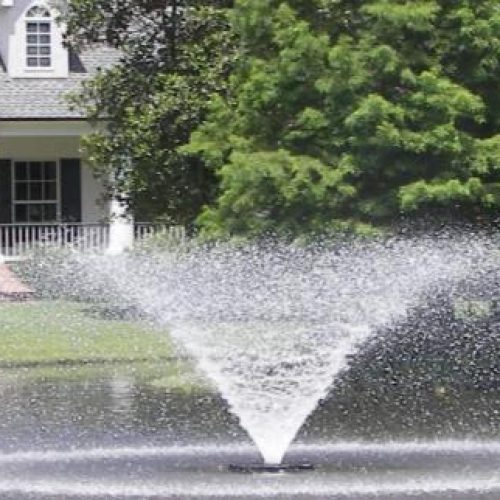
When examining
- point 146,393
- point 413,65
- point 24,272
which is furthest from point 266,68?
point 24,272

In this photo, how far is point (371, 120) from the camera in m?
17.6

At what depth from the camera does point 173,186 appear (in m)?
24.0

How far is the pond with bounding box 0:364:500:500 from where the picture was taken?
1060cm

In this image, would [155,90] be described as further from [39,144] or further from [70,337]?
[39,144]

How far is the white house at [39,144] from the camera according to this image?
34062mm

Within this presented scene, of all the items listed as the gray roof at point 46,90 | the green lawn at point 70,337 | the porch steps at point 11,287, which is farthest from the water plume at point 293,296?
the gray roof at point 46,90

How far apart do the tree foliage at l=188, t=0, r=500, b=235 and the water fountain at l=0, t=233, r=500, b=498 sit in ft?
1.57

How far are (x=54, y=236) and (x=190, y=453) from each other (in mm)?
21268

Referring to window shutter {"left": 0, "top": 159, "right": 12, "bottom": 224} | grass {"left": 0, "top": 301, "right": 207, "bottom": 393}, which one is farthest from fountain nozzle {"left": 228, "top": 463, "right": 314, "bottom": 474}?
window shutter {"left": 0, "top": 159, "right": 12, "bottom": 224}

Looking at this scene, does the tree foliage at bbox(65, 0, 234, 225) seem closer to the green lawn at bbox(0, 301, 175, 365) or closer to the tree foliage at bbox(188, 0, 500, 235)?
the green lawn at bbox(0, 301, 175, 365)


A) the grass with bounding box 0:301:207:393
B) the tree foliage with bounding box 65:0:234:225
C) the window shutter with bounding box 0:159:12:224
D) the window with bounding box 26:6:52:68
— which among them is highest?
the window with bounding box 26:6:52:68

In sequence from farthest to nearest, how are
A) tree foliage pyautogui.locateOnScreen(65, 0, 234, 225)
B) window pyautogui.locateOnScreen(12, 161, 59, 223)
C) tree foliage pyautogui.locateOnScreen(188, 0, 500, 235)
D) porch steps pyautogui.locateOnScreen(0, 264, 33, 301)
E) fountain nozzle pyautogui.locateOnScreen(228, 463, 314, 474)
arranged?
window pyautogui.locateOnScreen(12, 161, 59, 223) → porch steps pyautogui.locateOnScreen(0, 264, 33, 301) → tree foliage pyautogui.locateOnScreen(65, 0, 234, 225) → tree foliage pyautogui.locateOnScreen(188, 0, 500, 235) → fountain nozzle pyautogui.locateOnScreen(228, 463, 314, 474)

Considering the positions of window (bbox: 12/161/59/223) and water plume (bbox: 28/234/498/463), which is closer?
water plume (bbox: 28/234/498/463)

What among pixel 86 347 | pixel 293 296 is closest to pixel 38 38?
pixel 86 347
